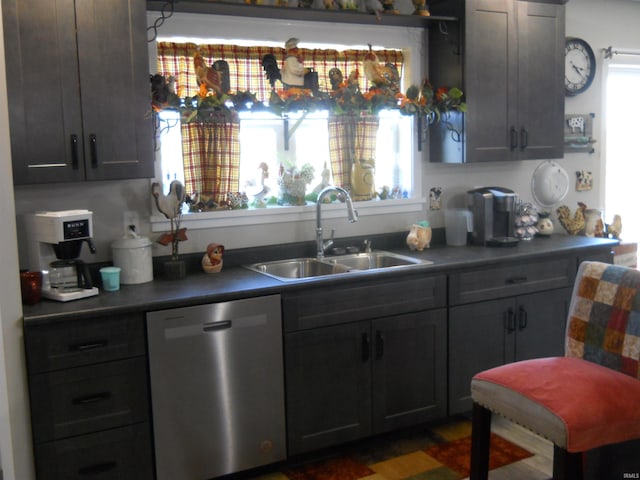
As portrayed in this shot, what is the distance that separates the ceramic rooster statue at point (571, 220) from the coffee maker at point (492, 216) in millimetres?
694

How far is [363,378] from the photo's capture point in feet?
10.2

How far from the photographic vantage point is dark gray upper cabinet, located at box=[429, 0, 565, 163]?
3.61m

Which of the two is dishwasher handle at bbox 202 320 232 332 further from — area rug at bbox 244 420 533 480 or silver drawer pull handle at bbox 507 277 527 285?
silver drawer pull handle at bbox 507 277 527 285

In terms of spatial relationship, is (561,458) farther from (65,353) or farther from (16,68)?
(16,68)

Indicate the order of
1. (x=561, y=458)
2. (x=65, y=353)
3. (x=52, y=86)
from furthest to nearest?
(x=52, y=86) → (x=65, y=353) → (x=561, y=458)

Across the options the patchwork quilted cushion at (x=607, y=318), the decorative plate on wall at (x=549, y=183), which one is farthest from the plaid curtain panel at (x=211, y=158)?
the decorative plate on wall at (x=549, y=183)

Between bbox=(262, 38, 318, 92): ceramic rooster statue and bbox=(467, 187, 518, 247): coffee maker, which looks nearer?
bbox=(262, 38, 318, 92): ceramic rooster statue

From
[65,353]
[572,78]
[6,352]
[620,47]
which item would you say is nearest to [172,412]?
[65,353]

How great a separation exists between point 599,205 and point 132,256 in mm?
3250

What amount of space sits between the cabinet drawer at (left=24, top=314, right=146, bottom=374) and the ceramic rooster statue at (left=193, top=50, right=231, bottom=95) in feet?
3.86

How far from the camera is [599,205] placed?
462 cm

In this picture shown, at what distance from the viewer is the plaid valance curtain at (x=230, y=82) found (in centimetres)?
321

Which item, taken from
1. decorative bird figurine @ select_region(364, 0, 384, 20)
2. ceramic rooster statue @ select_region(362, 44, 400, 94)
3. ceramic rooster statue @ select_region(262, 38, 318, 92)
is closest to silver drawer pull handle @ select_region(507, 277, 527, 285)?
ceramic rooster statue @ select_region(362, 44, 400, 94)

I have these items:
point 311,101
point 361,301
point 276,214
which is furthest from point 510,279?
point 311,101
